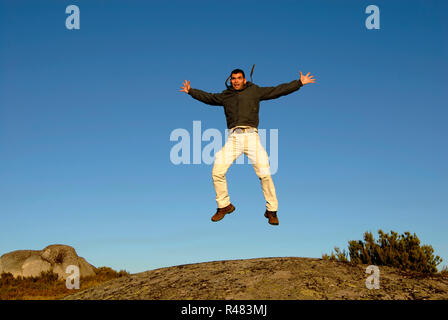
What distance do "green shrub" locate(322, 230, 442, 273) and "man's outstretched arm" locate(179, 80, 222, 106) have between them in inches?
255

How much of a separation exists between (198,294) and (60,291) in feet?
53.8

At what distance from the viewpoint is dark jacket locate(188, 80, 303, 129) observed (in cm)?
891

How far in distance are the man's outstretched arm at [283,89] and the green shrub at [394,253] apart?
19.7 feet

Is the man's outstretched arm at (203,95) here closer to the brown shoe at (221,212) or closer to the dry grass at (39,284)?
the brown shoe at (221,212)

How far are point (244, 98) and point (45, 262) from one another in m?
20.6

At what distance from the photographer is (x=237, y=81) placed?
30.2ft

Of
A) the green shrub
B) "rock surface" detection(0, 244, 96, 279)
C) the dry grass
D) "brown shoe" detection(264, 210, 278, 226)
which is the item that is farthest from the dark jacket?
"rock surface" detection(0, 244, 96, 279)

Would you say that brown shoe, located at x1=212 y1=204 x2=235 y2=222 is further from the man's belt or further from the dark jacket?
the dark jacket

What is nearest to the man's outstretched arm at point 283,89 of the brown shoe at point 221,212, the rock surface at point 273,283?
the brown shoe at point 221,212

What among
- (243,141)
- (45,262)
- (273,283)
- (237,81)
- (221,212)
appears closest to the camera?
(273,283)

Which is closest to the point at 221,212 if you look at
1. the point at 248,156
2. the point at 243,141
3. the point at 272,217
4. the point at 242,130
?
the point at 272,217

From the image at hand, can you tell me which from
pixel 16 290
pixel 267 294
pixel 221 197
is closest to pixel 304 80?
pixel 221 197

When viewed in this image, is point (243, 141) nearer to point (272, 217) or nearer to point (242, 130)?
point (242, 130)
